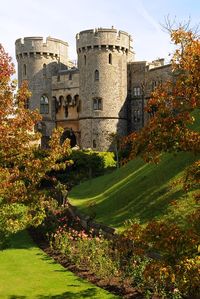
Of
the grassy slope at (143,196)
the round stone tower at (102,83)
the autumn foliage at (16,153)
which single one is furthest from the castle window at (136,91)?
the autumn foliage at (16,153)

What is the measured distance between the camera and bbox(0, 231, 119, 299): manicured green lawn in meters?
12.7

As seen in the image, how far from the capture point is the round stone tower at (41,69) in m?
58.5

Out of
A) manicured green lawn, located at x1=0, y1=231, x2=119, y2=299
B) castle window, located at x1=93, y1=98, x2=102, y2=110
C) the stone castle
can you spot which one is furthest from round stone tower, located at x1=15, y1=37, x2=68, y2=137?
manicured green lawn, located at x1=0, y1=231, x2=119, y2=299

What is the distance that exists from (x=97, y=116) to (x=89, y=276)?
3877 cm

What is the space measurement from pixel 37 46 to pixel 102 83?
502 inches

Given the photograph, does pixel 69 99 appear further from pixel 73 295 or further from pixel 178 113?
pixel 178 113

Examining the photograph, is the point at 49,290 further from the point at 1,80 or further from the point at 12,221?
the point at 1,80

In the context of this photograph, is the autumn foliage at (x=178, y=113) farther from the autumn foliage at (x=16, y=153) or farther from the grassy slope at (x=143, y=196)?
the grassy slope at (x=143, y=196)

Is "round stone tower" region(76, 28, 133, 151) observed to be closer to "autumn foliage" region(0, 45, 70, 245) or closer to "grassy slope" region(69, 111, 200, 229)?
"grassy slope" region(69, 111, 200, 229)

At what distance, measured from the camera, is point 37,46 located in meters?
58.4

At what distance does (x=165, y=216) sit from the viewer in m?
17.1

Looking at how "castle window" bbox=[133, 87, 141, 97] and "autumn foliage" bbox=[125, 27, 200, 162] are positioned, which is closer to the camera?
"autumn foliage" bbox=[125, 27, 200, 162]

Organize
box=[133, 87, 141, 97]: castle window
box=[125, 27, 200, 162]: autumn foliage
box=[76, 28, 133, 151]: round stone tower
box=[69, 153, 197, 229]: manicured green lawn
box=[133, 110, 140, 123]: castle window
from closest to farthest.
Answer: box=[125, 27, 200, 162]: autumn foliage, box=[69, 153, 197, 229]: manicured green lawn, box=[76, 28, 133, 151]: round stone tower, box=[133, 110, 140, 123]: castle window, box=[133, 87, 141, 97]: castle window

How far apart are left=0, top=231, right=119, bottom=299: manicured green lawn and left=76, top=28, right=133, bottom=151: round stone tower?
34.8m
